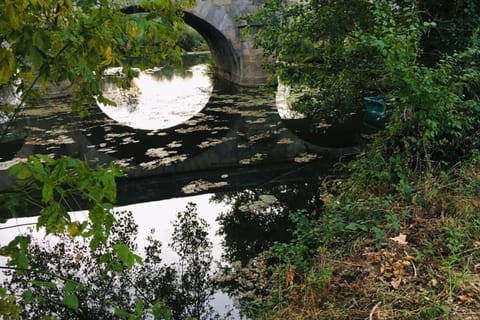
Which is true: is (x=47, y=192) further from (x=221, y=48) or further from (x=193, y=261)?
(x=221, y=48)

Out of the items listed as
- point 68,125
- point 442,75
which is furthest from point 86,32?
point 68,125

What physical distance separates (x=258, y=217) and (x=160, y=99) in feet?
26.6

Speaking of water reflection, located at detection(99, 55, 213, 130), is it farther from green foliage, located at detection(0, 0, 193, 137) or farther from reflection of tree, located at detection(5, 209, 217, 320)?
green foliage, located at detection(0, 0, 193, 137)

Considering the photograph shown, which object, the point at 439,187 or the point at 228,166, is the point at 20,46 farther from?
the point at 228,166

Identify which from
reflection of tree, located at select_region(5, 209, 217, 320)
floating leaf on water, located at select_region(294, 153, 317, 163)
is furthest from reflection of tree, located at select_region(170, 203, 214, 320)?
floating leaf on water, located at select_region(294, 153, 317, 163)

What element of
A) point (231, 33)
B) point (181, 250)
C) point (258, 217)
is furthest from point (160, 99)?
point (181, 250)

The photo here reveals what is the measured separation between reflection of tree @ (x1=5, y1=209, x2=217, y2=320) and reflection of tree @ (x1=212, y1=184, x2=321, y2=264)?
27 centimetres

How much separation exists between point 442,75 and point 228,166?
3550mm

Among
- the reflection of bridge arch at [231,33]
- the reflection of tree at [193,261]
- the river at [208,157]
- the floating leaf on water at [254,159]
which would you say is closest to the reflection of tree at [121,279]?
the reflection of tree at [193,261]

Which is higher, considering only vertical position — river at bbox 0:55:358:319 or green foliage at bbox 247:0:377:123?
green foliage at bbox 247:0:377:123

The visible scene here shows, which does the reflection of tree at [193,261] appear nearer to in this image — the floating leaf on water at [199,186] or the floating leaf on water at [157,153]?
the floating leaf on water at [199,186]

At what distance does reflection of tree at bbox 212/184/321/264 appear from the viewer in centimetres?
416

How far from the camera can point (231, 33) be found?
1307cm

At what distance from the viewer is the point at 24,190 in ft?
4.43
